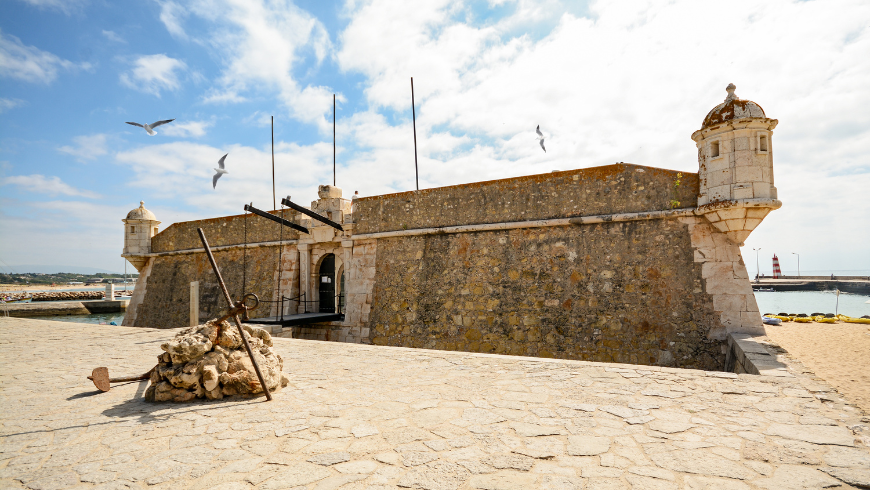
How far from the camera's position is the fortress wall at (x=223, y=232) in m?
13.7

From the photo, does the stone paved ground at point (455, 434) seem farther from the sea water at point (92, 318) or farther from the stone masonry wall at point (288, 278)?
the sea water at point (92, 318)

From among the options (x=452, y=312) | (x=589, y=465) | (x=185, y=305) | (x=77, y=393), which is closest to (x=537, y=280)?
(x=452, y=312)

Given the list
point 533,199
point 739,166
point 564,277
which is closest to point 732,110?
point 739,166

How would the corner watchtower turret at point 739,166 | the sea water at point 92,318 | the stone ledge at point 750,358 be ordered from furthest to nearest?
the sea water at point 92,318
the corner watchtower turret at point 739,166
the stone ledge at point 750,358

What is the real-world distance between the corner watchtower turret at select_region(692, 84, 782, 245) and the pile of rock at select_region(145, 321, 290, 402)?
24.3 feet

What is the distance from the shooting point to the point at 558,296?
8664 mm

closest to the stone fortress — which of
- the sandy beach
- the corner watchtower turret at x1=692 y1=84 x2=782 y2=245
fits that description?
the corner watchtower turret at x1=692 y1=84 x2=782 y2=245

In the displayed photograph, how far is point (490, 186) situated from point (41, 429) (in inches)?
330

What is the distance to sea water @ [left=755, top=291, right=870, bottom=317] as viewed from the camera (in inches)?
1352

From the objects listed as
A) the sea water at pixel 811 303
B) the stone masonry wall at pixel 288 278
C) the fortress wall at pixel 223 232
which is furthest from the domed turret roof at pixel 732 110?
the sea water at pixel 811 303

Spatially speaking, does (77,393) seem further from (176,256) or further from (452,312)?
(176,256)

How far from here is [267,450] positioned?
301 cm

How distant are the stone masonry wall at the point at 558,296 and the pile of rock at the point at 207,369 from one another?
5.54 metres

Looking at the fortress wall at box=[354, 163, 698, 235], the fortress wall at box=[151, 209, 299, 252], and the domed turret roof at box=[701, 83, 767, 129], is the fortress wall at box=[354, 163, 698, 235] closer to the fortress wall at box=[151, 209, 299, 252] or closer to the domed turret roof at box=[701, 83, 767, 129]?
the domed turret roof at box=[701, 83, 767, 129]
